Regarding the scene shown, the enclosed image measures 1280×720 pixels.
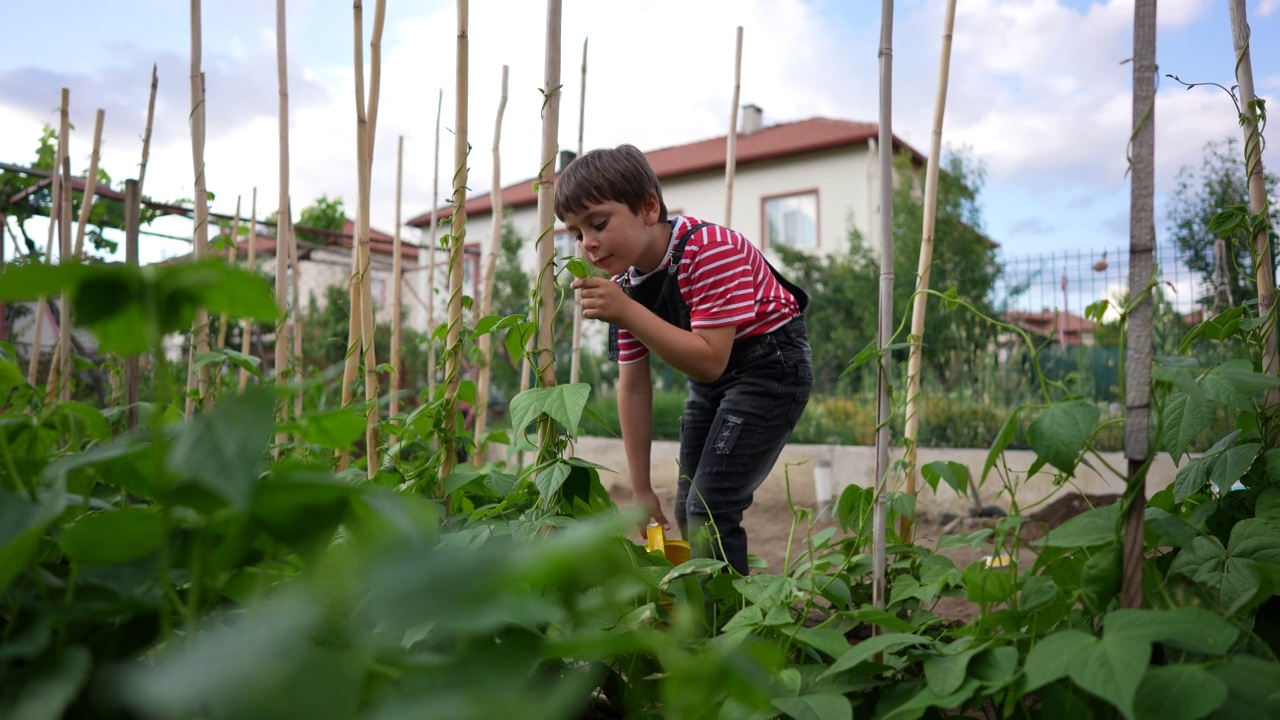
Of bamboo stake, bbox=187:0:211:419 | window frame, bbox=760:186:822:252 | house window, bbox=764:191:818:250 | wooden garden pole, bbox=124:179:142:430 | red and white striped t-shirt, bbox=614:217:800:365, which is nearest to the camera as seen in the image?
red and white striped t-shirt, bbox=614:217:800:365

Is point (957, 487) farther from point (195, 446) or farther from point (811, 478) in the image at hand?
point (811, 478)

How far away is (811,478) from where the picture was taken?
5742mm

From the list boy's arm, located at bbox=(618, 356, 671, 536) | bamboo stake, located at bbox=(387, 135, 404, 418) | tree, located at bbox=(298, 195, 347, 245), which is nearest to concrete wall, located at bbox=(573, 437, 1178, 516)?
bamboo stake, located at bbox=(387, 135, 404, 418)

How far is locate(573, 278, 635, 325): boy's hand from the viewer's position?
1.59 metres

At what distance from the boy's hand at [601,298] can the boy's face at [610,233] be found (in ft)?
1.23

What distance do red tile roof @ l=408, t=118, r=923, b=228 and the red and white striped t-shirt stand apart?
37.9 feet

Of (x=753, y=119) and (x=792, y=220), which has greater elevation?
(x=753, y=119)

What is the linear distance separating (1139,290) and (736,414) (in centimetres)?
117

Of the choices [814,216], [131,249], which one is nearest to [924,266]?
[131,249]

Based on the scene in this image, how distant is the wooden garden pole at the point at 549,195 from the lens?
1.61m

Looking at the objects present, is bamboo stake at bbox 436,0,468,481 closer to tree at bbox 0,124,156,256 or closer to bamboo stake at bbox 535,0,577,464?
bamboo stake at bbox 535,0,577,464

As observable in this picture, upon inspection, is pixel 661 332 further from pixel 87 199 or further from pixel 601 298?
pixel 87 199

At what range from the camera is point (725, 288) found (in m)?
1.92

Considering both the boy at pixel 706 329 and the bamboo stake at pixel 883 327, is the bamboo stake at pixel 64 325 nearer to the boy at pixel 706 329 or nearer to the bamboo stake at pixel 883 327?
the boy at pixel 706 329
